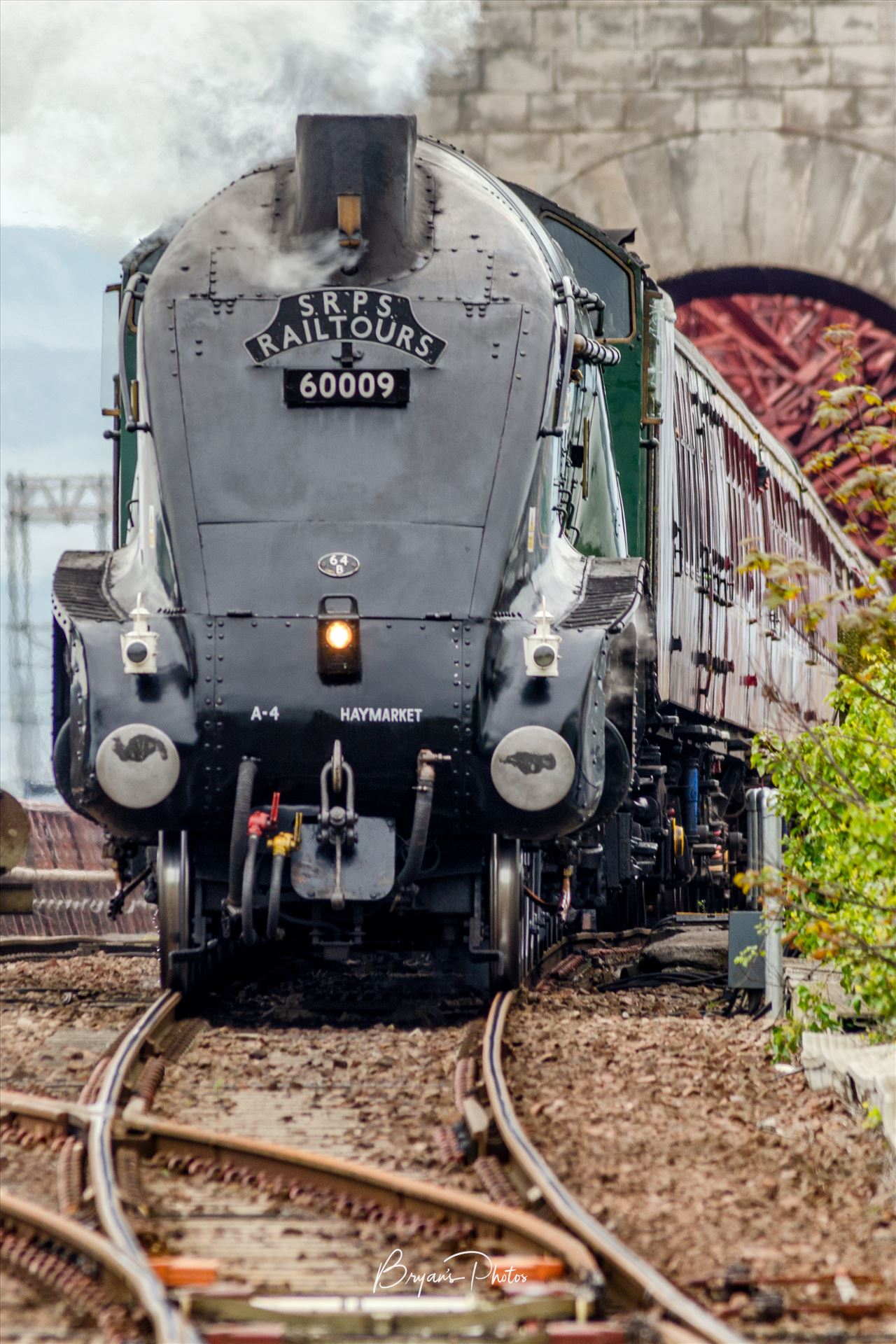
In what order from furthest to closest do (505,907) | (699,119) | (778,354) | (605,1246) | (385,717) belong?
(778,354), (699,119), (505,907), (385,717), (605,1246)

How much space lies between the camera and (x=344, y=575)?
8.98m

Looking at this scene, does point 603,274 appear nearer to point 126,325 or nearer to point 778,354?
point 126,325

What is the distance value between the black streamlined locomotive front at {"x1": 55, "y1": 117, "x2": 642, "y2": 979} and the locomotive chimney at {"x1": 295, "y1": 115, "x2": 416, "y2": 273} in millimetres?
14

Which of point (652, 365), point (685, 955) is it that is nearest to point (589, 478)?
point (652, 365)

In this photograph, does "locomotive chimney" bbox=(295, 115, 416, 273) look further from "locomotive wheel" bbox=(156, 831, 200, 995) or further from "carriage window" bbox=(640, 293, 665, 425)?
"carriage window" bbox=(640, 293, 665, 425)

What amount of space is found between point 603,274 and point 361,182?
10.3ft

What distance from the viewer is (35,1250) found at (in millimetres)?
5379

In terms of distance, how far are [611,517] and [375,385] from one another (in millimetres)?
2456

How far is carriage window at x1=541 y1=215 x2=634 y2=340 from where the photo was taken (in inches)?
475

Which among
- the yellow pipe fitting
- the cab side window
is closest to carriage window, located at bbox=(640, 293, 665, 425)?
the cab side window

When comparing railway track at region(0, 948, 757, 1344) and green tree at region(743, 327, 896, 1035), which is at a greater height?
green tree at region(743, 327, 896, 1035)

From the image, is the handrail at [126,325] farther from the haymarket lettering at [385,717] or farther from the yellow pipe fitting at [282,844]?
the yellow pipe fitting at [282,844]

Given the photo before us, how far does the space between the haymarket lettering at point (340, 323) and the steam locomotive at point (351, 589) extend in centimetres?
1
